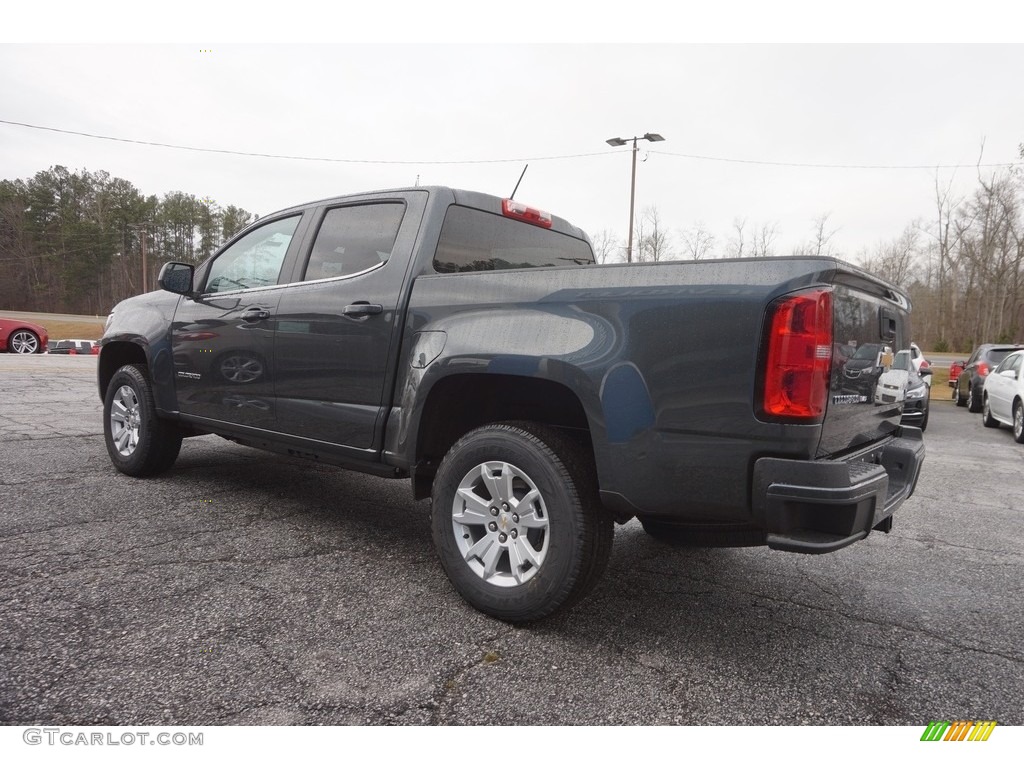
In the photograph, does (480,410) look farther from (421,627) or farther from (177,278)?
(177,278)

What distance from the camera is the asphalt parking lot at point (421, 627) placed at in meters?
1.95

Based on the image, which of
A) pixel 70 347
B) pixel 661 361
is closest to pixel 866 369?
pixel 661 361

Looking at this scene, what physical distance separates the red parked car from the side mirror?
16.6 m

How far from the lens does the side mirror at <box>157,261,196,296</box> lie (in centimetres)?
405

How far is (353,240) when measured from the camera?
336 cm

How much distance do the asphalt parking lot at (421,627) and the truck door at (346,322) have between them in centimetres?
72

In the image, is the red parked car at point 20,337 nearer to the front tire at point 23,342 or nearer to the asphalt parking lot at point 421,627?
the front tire at point 23,342

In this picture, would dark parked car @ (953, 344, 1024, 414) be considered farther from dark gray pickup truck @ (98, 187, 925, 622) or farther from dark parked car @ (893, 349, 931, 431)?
dark gray pickup truck @ (98, 187, 925, 622)

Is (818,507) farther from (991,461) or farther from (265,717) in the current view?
(991,461)

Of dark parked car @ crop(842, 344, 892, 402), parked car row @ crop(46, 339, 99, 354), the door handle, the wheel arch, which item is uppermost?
the door handle

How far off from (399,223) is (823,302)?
2.07 m

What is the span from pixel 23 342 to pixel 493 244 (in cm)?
1903
